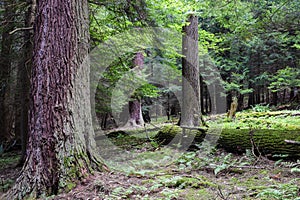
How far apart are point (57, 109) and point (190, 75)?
18.9 ft

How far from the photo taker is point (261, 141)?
503 cm

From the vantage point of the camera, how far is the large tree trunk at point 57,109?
3.19 m

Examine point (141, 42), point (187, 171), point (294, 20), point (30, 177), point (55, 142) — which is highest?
point (294, 20)

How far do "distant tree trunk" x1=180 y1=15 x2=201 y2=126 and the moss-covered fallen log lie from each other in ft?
5.69

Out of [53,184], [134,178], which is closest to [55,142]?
[53,184]

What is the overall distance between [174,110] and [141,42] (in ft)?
56.0

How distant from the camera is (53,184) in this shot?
3154 millimetres

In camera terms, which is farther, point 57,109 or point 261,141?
point 261,141

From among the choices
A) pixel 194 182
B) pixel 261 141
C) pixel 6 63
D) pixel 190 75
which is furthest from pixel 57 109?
pixel 190 75

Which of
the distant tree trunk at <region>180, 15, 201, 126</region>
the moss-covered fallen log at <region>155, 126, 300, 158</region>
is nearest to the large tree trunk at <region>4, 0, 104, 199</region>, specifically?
the moss-covered fallen log at <region>155, 126, 300, 158</region>

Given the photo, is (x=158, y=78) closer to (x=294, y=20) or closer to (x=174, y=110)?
(x=174, y=110)

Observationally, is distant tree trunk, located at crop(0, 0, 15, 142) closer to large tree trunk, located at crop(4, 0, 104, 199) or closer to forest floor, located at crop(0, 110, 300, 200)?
large tree trunk, located at crop(4, 0, 104, 199)

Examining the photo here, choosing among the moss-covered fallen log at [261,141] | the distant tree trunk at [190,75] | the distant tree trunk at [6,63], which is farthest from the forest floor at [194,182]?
the distant tree trunk at [6,63]

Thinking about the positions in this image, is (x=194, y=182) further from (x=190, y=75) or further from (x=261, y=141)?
(x=190, y=75)
